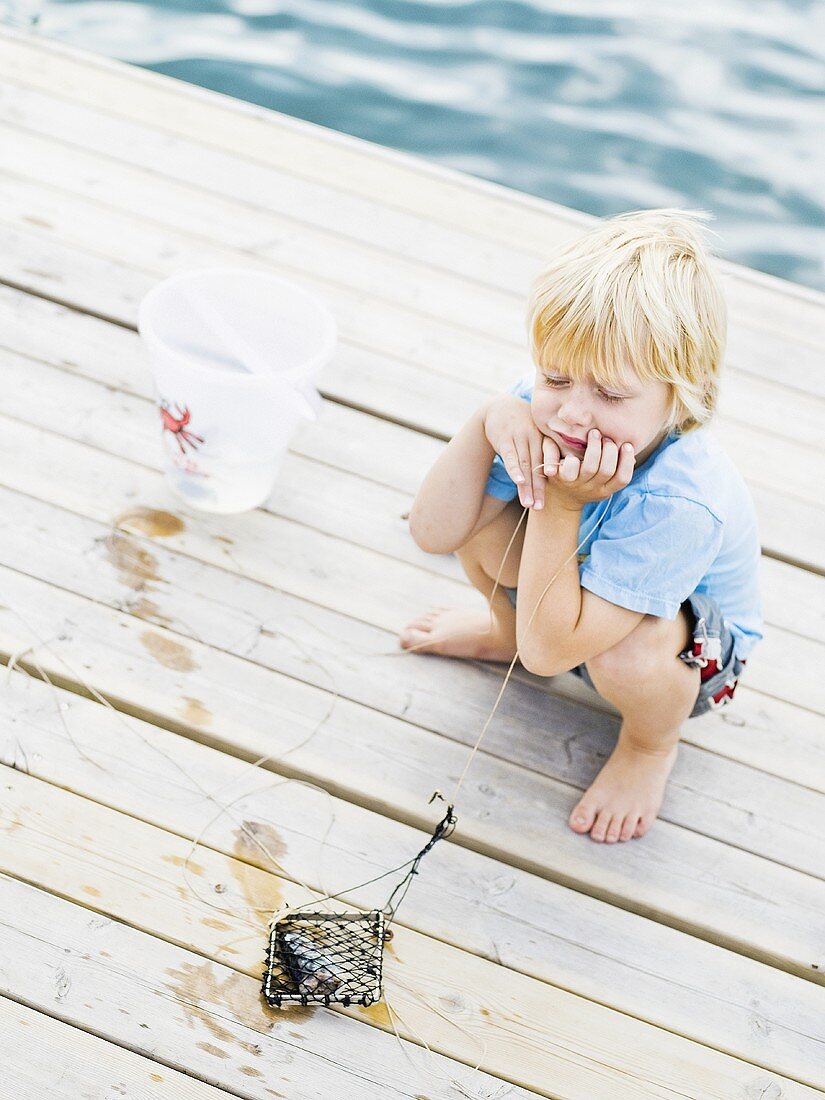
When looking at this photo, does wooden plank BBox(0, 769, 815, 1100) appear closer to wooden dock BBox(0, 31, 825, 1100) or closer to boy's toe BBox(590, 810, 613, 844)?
wooden dock BBox(0, 31, 825, 1100)

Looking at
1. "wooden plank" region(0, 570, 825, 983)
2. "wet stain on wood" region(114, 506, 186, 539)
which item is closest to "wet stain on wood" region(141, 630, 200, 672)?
"wooden plank" region(0, 570, 825, 983)

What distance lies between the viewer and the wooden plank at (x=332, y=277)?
7.36 ft

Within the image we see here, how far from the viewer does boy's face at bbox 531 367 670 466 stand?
1.28 m

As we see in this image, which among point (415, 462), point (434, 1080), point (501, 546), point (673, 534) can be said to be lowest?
point (434, 1080)

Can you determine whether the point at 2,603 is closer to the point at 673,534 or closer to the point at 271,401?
the point at 271,401

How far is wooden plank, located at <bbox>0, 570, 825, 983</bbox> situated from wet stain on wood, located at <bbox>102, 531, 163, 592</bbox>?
7 cm

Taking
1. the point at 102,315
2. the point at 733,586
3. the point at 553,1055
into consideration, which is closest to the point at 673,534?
the point at 733,586

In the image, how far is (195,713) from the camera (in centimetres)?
165

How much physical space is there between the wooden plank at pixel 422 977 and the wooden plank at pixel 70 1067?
0.15 m

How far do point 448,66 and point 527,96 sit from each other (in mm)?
328

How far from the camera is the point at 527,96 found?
156 inches

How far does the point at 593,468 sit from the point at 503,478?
10.3 inches

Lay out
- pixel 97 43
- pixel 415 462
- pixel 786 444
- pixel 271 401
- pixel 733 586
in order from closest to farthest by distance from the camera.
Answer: pixel 733 586 → pixel 271 401 → pixel 415 462 → pixel 786 444 → pixel 97 43

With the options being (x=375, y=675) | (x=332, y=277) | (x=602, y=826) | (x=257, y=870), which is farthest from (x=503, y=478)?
(x=332, y=277)
